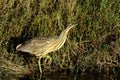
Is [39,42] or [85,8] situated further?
[85,8]

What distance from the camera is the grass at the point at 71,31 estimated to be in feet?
26.5

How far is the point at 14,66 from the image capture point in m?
7.92

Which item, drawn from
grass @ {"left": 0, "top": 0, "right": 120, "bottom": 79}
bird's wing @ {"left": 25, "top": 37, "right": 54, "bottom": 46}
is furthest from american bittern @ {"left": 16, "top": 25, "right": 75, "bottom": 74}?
grass @ {"left": 0, "top": 0, "right": 120, "bottom": 79}

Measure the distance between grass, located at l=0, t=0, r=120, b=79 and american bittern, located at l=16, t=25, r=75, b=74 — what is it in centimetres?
29

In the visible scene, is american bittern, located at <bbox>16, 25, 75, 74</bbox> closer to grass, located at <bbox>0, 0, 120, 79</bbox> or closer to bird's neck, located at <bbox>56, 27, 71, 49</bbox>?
bird's neck, located at <bbox>56, 27, 71, 49</bbox>

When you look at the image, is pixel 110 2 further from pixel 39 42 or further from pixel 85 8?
pixel 39 42

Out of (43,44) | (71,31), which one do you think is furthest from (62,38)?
(71,31)

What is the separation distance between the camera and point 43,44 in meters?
7.78

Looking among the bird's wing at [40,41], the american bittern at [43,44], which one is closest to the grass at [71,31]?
the american bittern at [43,44]

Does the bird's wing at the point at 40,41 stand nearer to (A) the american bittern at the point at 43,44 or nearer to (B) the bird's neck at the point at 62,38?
(A) the american bittern at the point at 43,44

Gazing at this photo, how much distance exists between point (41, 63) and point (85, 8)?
119 cm

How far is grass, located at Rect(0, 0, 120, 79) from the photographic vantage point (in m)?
8.06

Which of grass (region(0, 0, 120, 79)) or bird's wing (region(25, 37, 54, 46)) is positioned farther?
grass (region(0, 0, 120, 79))

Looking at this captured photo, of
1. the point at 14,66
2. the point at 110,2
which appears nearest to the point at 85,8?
the point at 110,2
